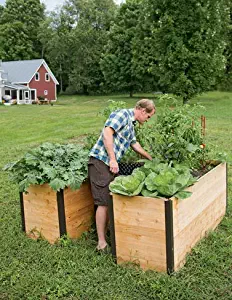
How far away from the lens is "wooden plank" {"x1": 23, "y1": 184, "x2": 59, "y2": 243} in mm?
3691

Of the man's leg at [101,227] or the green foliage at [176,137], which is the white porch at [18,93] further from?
the man's leg at [101,227]

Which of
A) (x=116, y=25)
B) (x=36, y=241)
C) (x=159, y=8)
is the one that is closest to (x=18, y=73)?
(x=116, y=25)

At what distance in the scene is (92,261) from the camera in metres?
3.38

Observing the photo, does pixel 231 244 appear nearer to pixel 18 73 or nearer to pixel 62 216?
pixel 62 216

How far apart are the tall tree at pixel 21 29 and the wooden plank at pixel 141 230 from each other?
136ft

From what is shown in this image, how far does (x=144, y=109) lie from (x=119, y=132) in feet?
1.05

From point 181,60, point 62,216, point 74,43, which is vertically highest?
point 74,43

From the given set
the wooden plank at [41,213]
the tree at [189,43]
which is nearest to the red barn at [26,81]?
the tree at [189,43]

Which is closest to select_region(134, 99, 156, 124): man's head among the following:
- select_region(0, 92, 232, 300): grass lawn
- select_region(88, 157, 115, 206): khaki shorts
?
select_region(88, 157, 115, 206): khaki shorts

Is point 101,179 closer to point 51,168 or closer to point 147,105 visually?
point 51,168

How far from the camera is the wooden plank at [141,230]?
3043 mm

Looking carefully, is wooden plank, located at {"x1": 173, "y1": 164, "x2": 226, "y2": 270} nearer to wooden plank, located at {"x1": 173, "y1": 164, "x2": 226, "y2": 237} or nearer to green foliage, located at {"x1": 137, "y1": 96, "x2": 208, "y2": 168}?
wooden plank, located at {"x1": 173, "y1": 164, "x2": 226, "y2": 237}

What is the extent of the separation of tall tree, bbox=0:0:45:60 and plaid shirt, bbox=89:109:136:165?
4092 centimetres

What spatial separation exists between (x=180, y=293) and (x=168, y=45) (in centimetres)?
1872
